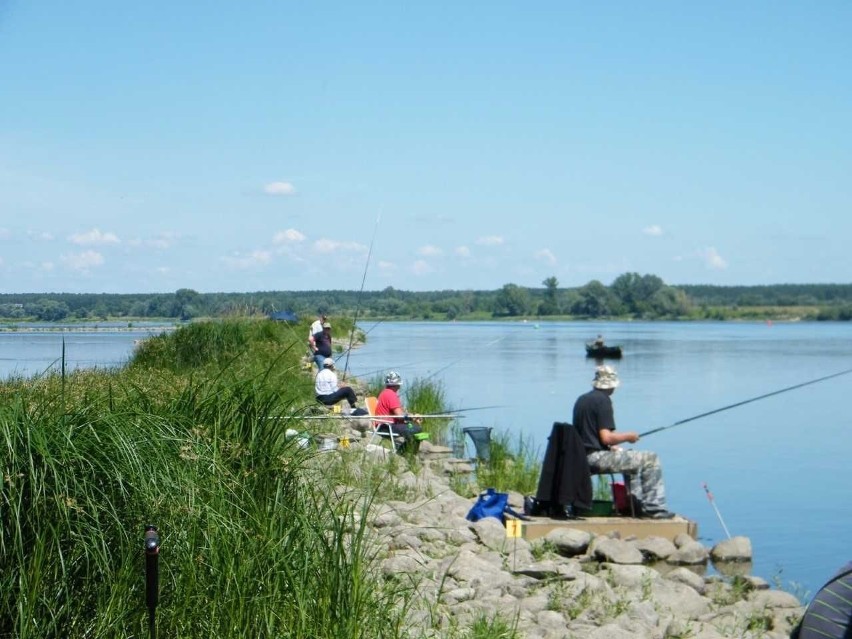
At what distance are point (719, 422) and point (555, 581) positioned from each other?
17683 mm

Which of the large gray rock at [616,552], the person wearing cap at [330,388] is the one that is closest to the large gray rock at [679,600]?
the large gray rock at [616,552]

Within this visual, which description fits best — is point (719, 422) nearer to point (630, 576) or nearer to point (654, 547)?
point (654, 547)

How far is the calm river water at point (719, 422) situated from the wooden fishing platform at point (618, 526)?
102cm

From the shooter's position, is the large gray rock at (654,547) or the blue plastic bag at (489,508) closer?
the large gray rock at (654,547)

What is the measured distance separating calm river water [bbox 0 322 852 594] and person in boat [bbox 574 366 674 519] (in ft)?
4.49

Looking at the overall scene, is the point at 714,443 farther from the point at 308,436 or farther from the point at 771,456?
the point at 308,436

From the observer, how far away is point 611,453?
9664mm

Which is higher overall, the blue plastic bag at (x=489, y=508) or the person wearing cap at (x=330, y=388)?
the person wearing cap at (x=330, y=388)

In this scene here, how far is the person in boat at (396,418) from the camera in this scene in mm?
13008

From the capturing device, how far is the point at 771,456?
1886cm

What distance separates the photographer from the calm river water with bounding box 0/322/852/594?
1240cm

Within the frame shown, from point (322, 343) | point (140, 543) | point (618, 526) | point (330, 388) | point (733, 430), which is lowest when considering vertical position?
point (733, 430)

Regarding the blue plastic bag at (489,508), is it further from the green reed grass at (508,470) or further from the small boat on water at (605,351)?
the small boat on water at (605,351)

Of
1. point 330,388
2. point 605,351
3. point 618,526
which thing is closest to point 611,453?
point 618,526
